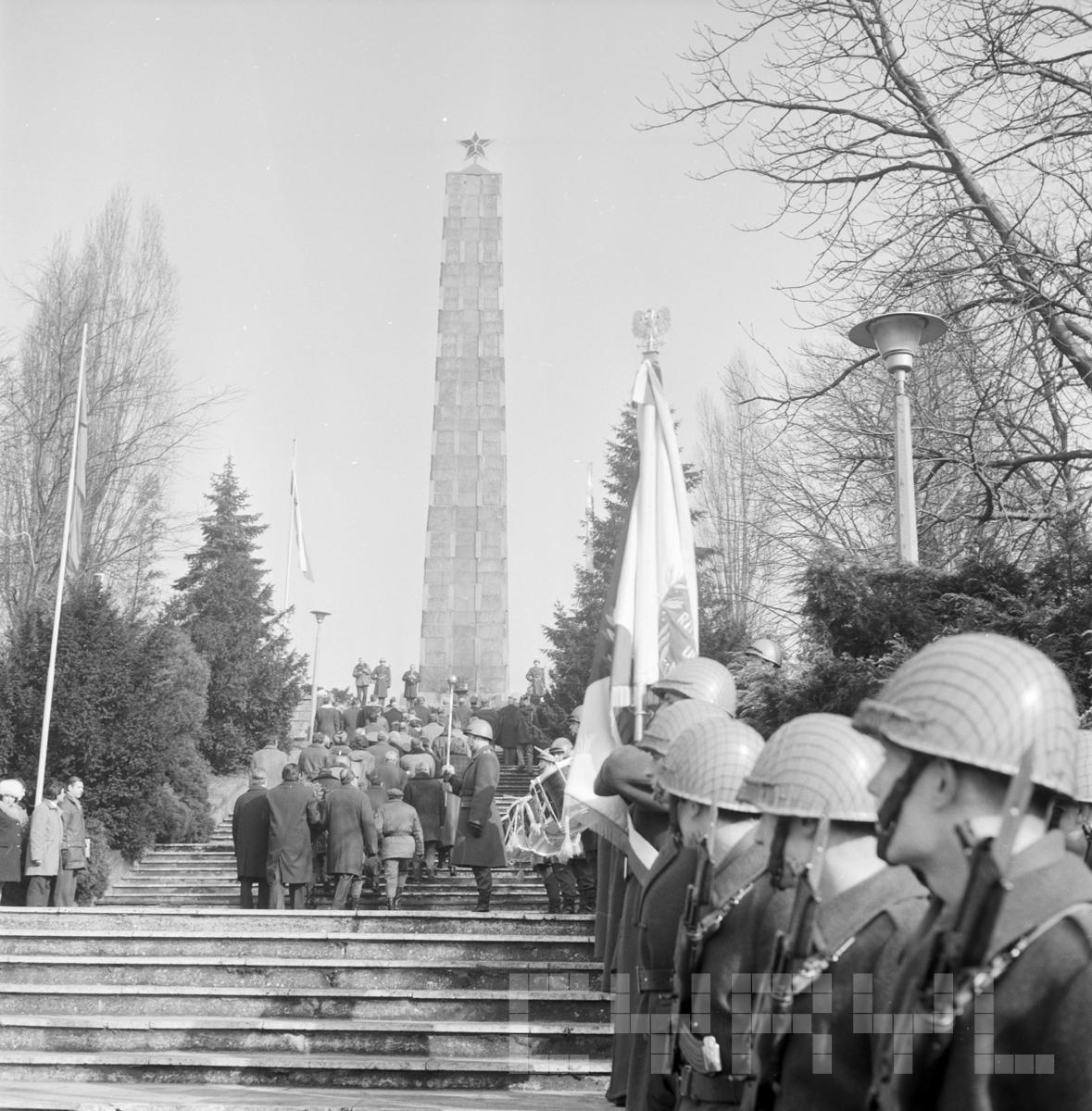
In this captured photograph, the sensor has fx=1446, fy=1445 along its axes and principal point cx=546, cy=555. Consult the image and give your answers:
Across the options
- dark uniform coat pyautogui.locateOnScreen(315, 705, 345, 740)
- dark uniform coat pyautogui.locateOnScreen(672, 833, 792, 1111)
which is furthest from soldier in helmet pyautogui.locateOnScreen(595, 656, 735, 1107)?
dark uniform coat pyautogui.locateOnScreen(315, 705, 345, 740)

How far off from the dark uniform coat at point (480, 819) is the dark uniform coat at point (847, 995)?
390 inches

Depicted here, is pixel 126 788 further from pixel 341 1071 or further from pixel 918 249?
pixel 918 249

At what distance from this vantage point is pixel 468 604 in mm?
34000

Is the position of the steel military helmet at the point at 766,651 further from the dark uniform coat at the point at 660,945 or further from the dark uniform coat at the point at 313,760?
the dark uniform coat at the point at 313,760

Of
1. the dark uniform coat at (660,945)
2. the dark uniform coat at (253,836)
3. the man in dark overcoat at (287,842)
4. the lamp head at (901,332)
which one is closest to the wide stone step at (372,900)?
the man in dark overcoat at (287,842)

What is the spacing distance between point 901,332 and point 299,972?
5.79 m

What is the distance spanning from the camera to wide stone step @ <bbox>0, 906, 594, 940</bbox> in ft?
35.7

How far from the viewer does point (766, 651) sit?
8.99 meters

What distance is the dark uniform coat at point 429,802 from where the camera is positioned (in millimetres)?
14297

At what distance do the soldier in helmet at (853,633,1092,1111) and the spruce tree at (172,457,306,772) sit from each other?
924 inches

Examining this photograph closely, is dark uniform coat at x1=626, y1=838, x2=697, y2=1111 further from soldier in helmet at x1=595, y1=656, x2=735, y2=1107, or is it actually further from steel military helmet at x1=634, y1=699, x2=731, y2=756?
steel military helmet at x1=634, y1=699, x2=731, y2=756

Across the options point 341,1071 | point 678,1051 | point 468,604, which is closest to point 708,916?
point 678,1051

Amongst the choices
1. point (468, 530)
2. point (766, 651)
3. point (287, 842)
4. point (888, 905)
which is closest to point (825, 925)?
point (888, 905)

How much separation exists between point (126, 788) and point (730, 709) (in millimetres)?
12261
